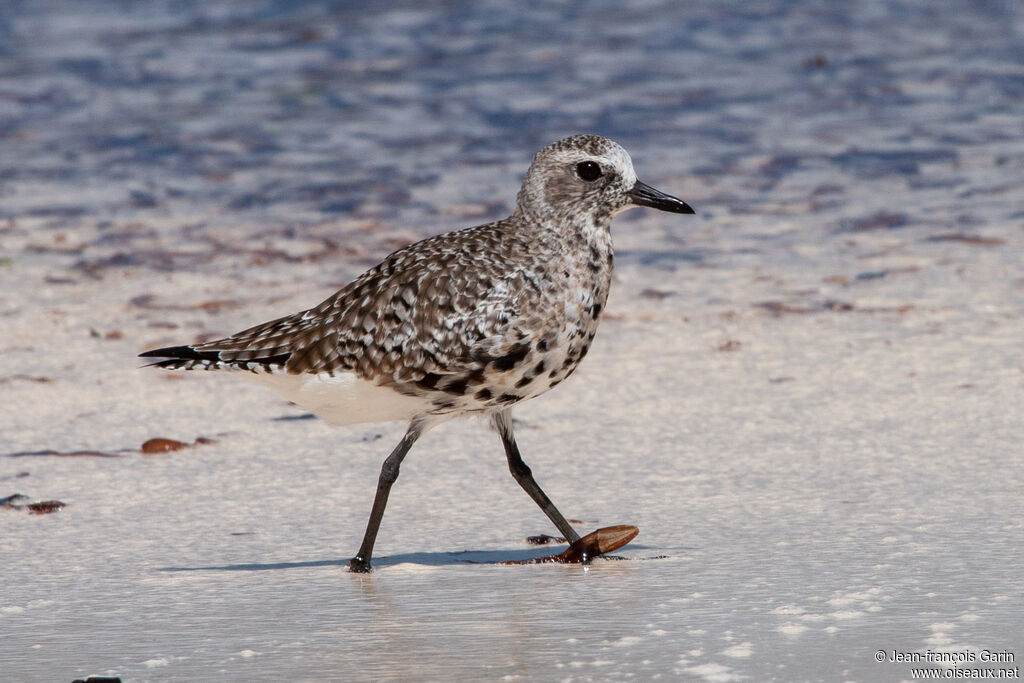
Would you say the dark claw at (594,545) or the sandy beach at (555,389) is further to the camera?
the dark claw at (594,545)

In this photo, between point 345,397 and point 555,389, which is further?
point 555,389

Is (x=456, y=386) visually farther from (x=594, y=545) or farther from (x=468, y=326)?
(x=594, y=545)

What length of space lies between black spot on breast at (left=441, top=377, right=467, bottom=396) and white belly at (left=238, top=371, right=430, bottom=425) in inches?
5.6

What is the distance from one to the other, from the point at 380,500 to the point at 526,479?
57 cm

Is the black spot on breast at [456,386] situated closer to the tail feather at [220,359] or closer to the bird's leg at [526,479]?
the bird's leg at [526,479]

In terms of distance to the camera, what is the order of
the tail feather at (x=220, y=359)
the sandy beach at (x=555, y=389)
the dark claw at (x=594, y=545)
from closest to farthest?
the sandy beach at (x=555, y=389) → the dark claw at (x=594, y=545) → the tail feather at (x=220, y=359)

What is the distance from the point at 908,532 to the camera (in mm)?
5590

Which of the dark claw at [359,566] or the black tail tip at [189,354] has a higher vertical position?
the black tail tip at [189,354]

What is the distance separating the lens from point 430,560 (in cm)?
566

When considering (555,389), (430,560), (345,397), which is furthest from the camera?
(555,389)

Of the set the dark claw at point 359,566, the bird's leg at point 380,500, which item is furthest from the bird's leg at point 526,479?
the dark claw at point 359,566

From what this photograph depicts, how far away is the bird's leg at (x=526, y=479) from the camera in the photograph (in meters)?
5.72

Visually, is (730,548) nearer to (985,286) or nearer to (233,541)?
(233,541)

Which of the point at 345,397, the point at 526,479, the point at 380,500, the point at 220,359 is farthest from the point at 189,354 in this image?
the point at 526,479
